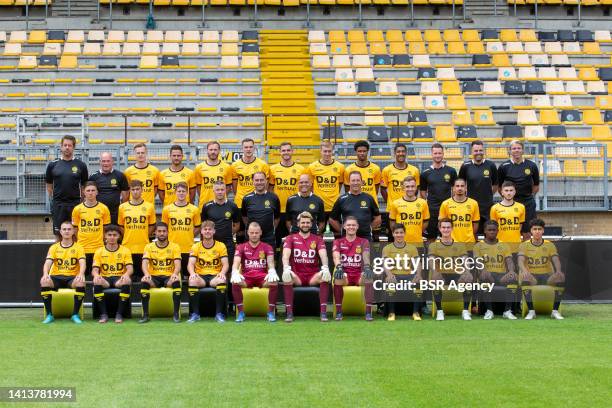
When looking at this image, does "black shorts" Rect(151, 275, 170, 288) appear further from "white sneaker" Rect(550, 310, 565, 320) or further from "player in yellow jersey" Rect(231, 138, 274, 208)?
"white sneaker" Rect(550, 310, 565, 320)

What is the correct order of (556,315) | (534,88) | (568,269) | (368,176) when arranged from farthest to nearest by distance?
(534,88), (568,269), (368,176), (556,315)

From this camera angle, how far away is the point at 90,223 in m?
12.7

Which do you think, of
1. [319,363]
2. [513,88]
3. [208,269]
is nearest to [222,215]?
[208,269]

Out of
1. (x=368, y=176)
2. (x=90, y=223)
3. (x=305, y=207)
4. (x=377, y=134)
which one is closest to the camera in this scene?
(x=305, y=207)

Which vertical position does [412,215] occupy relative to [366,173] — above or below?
below

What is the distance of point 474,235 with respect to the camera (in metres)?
12.8

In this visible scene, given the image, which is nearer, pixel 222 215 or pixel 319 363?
pixel 319 363

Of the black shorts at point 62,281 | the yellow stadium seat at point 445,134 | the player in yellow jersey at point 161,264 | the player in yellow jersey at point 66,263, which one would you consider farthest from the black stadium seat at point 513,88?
the black shorts at point 62,281

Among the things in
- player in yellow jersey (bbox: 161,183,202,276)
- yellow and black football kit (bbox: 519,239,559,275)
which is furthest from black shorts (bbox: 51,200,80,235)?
yellow and black football kit (bbox: 519,239,559,275)

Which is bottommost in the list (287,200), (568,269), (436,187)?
(568,269)

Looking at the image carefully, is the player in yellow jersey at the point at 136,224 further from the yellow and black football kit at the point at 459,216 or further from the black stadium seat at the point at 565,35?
the black stadium seat at the point at 565,35

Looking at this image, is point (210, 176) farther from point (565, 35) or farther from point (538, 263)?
point (565, 35)

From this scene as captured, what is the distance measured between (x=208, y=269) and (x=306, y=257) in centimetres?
131

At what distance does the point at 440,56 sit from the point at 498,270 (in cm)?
1346
